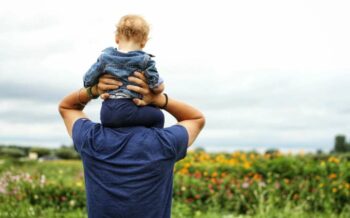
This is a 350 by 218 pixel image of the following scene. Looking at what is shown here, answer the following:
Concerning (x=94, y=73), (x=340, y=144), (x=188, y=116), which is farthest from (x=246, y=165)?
(x=340, y=144)

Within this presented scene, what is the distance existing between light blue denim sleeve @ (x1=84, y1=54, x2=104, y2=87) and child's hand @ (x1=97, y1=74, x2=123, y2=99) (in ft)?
0.10

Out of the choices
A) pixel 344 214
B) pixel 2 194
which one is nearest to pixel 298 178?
pixel 344 214

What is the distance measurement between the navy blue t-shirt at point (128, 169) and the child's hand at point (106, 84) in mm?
178

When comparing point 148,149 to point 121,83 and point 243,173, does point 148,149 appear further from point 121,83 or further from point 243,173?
point 243,173

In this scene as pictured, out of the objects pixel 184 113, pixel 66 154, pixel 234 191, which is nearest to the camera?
pixel 184 113

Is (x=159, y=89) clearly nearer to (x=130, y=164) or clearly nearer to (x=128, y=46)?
(x=128, y=46)

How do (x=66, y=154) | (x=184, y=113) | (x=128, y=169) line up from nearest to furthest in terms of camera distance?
(x=128, y=169), (x=184, y=113), (x=66, y=154)

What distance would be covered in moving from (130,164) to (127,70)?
0.45m

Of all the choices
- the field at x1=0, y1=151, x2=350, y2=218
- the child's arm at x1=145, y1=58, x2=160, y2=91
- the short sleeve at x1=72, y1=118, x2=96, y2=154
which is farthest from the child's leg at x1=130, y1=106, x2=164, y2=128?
the field at x1=0, y1=151, x2=350, y2=218

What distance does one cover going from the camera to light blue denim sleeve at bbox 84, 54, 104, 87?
2.66 meters

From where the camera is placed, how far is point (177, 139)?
2.69m

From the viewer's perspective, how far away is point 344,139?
20.6m

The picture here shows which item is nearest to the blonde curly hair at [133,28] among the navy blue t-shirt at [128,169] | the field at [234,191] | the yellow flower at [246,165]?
the navy blue t-shirt at [128,169]

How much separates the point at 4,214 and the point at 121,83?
4974mm
